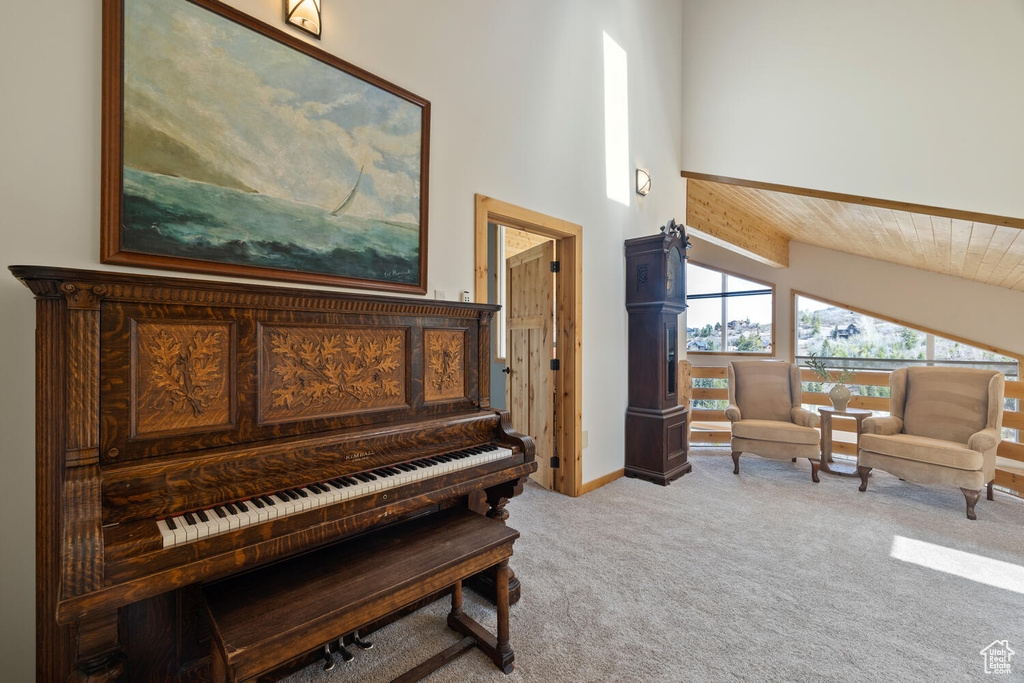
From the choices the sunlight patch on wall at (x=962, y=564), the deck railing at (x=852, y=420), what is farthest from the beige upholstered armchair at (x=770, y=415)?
the sunlight patch on wall at (x=962, y=564)

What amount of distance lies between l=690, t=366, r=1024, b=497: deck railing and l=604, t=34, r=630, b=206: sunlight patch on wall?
8.99 ft

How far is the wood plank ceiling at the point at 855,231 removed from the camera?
3.49 m

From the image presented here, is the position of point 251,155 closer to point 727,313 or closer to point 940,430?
point 940,430

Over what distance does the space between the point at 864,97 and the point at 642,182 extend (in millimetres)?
1742

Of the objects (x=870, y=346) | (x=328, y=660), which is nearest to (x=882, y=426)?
(x=870, y=346)

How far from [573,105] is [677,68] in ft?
7.30

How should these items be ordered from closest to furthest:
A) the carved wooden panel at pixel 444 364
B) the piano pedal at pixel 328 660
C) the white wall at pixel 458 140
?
the white wall at pixel 458 140 → the piano pedal at pixel 328 660 → the carved wooden panel at pixel 444 364

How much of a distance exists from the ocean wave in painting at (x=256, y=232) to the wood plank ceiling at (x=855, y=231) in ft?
12.6

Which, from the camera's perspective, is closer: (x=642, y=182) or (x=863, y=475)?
(x=863, y=475)

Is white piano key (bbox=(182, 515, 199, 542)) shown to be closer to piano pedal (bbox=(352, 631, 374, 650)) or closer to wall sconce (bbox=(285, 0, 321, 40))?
piano pedal (bbox=(352, 631, 374, 650))

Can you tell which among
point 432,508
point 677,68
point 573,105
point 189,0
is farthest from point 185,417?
point 677,68

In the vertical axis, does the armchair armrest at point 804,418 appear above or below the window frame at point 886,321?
below

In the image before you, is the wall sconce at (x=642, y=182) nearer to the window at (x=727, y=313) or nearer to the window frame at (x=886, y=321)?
the window at (x=727, y=313)

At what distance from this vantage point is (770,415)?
168 inches
